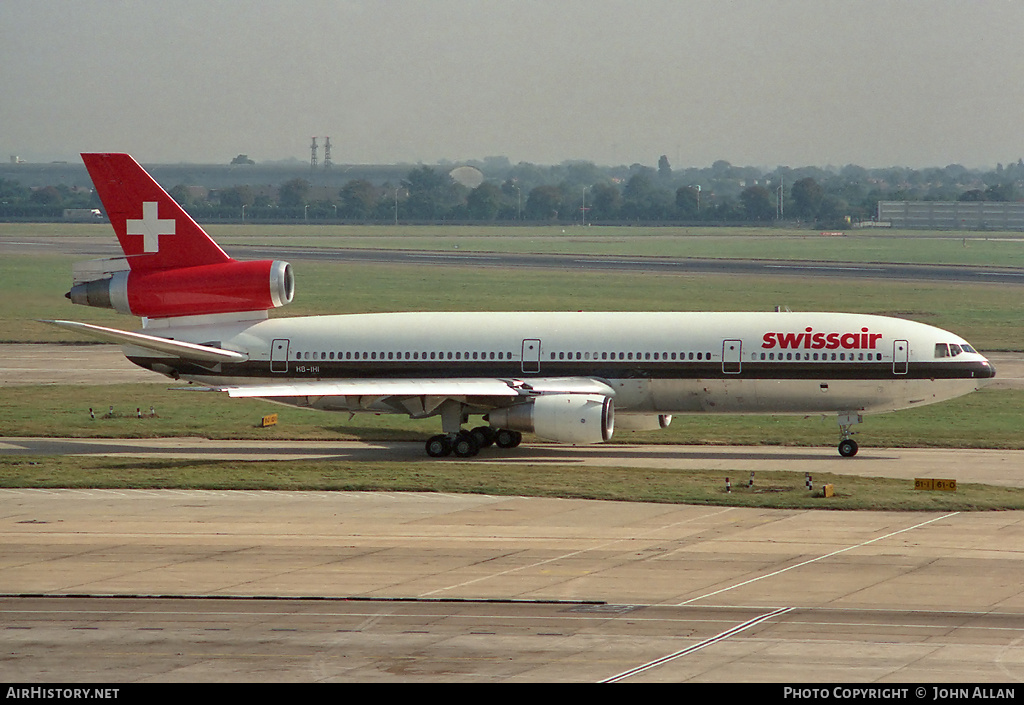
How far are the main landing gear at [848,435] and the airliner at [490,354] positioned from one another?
2.1 inches

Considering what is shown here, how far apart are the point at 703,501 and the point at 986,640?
1440cm

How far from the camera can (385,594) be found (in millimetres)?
28422

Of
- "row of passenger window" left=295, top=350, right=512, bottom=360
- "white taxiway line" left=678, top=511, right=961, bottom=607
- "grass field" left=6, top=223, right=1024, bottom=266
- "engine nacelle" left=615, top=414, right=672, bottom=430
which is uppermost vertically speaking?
"grass field" left=6, top=223, right=1024, bottom=266

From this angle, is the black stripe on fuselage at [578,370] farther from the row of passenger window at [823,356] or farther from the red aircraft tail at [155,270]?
the red aircraft tail at [155,270]

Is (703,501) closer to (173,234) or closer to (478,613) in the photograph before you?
(478,613)

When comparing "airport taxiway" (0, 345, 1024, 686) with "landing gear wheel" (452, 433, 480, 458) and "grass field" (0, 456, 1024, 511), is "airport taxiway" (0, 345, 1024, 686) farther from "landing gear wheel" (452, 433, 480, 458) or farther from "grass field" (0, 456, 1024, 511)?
"landing gear wheel" (452, 433, 480, 458)

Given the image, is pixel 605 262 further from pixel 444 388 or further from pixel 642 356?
pixel 444 388

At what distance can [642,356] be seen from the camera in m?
47.7

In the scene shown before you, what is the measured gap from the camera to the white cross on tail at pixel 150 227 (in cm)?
4947

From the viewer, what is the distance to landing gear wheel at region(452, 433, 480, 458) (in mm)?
47750

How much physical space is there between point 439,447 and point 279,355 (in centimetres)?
695

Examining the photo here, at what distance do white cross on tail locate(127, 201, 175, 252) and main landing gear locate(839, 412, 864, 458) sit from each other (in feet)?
82.9

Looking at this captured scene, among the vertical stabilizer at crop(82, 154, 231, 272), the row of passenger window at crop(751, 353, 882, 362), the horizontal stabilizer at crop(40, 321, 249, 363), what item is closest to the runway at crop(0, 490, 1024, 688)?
the horizontal stabilizer at crop(40, 321, 249, 363)
